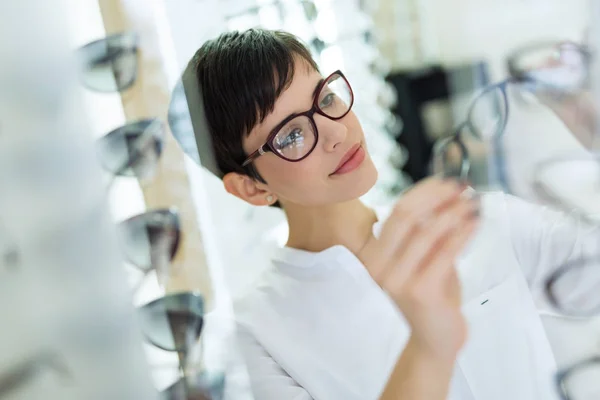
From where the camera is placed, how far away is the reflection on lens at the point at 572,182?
0.84ft

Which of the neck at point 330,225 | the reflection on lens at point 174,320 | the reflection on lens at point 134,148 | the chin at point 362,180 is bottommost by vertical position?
the reflection on lens at point 174,320

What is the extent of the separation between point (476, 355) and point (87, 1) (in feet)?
0.83

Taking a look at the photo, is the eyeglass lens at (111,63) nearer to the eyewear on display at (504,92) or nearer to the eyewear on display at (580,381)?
the eyewear on display at (504,92)

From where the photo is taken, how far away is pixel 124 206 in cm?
26

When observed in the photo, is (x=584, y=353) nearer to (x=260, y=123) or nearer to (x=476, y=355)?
(x=476, y=355)

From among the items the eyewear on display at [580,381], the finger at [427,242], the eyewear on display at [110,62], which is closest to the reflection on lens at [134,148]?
the eyewear on display at [110,62]

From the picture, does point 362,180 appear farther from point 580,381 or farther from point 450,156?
point 580,381

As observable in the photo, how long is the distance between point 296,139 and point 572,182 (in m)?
0.14

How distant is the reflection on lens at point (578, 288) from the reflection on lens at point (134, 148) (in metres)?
0.21

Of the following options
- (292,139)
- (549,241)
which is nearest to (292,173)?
(292,139)

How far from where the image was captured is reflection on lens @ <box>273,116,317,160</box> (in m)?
0.27

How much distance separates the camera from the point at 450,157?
0.25 m

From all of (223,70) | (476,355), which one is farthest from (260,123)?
(476,355)

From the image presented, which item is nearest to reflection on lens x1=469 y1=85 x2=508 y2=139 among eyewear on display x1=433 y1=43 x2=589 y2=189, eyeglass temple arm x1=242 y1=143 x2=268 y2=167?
eyewear on display x1=433 y1=43 x2=589 y2=189
